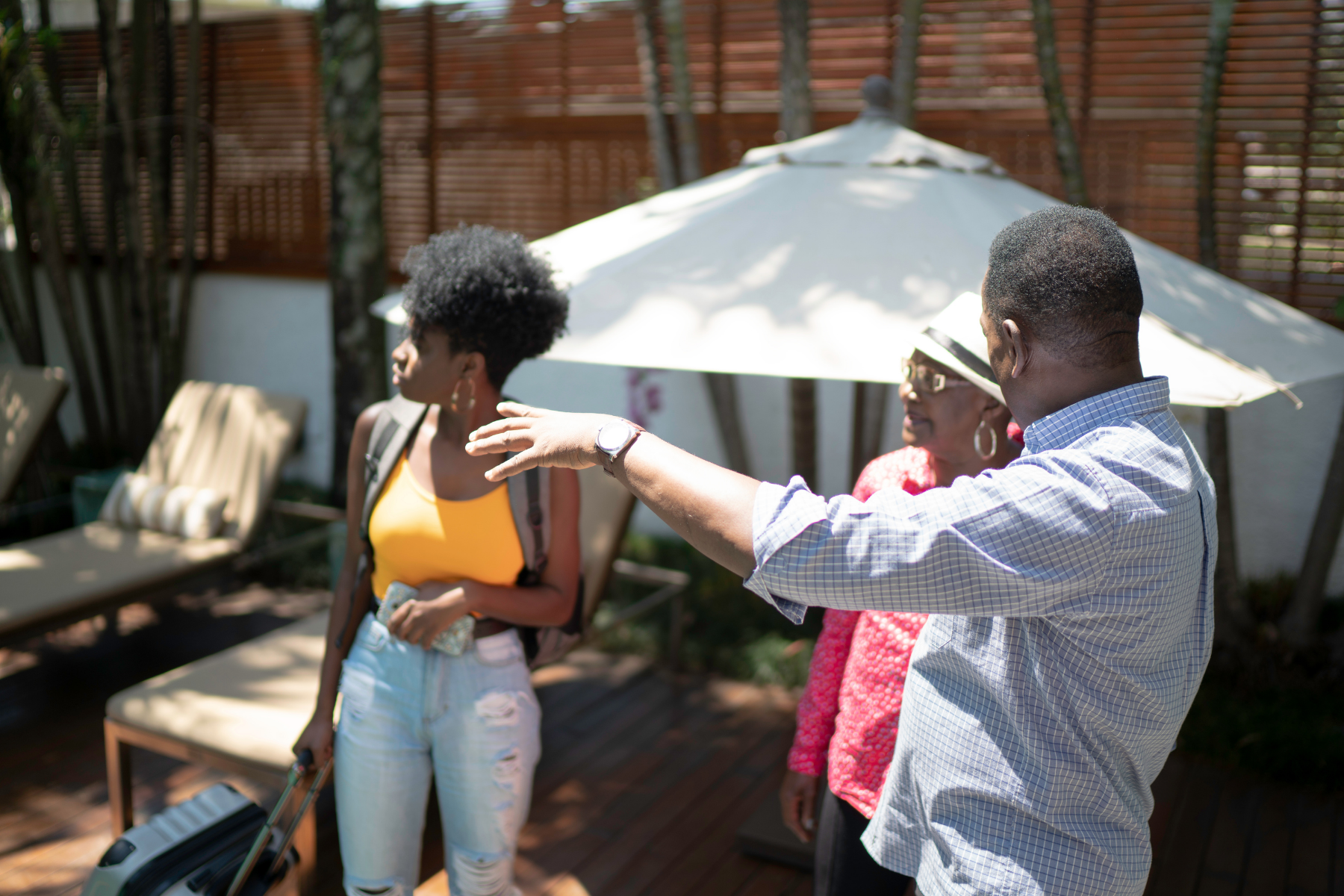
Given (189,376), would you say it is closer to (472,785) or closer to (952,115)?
(952,115)

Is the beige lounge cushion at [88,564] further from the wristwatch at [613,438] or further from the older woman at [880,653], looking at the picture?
the wristwatch at [613,438]

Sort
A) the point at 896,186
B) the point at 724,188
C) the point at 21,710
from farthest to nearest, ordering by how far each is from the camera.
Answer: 1. the point at 21,710
2. the point at 724,188
3. the point at 896,186

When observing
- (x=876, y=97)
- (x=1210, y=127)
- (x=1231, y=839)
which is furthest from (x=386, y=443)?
(x=1210, y=127)

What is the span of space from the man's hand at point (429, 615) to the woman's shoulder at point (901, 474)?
34.8 inches

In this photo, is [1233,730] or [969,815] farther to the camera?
[1233,730]

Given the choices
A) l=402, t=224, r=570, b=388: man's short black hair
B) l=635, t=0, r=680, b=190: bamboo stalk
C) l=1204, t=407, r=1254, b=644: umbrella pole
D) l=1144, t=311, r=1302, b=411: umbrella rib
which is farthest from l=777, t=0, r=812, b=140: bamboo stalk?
l=402, t=224, r=570, b=388: man's short black hair

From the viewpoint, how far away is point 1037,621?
1.31 m

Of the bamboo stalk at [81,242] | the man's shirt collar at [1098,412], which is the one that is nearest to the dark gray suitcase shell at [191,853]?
the man's shirt collar at [1098,412]

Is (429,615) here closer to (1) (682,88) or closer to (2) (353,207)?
(2) (353,207)

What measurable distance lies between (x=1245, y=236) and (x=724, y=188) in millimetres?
3252

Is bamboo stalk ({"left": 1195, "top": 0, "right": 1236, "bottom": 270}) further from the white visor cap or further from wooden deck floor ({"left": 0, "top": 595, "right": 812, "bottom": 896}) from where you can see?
the white visor cap

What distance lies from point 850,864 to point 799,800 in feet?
0.74

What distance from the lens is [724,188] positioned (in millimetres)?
3133

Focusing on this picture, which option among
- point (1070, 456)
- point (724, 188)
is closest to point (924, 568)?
point (1070, 456)
